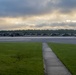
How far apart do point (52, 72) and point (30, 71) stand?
61.3 inches

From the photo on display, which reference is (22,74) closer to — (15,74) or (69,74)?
(15,74)

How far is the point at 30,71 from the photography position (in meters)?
14.8

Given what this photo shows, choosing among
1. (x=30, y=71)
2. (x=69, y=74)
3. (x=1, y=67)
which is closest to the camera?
(x=69, y=74)

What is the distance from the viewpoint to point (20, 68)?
51.8 feet

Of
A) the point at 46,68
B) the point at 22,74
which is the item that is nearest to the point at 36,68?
the point at 46,68

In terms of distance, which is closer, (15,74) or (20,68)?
(15,74)

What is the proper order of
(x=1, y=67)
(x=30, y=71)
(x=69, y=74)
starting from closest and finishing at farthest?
(x=69, y=74) → (x=30, y=71) → (x=1, y=67)

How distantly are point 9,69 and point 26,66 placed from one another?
1.48 m

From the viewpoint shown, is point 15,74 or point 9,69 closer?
point 15,74

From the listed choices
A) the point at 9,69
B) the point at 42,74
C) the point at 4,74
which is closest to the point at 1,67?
the point at 9,69

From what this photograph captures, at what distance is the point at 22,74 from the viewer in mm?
13953

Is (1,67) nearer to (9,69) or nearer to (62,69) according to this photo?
(9,69)

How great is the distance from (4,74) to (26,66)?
2777 mm

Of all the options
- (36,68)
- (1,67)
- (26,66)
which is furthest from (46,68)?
(1,67)
